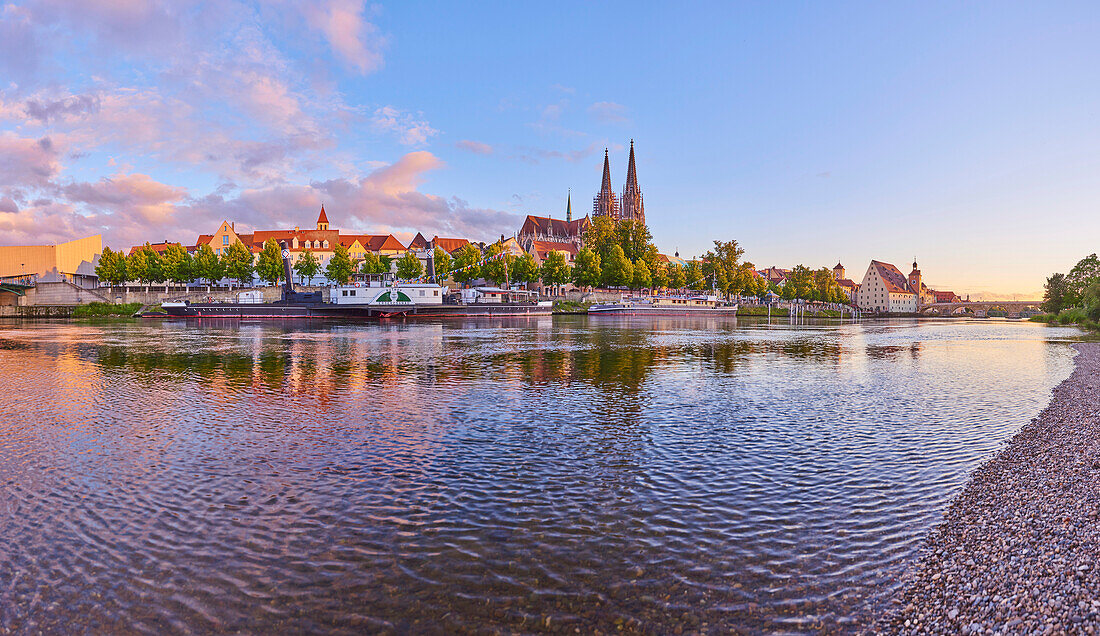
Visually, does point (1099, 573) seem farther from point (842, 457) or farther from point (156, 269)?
point (156, 269)

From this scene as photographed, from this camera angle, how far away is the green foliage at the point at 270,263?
121m

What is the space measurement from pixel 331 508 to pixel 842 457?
1024 centimetres

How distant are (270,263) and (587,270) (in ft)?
222

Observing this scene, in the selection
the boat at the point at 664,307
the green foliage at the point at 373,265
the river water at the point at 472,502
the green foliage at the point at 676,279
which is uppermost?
the green foliage at the point at 373,265

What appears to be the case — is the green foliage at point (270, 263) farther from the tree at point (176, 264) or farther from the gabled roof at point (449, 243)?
the gabled roof at point (449, 243)

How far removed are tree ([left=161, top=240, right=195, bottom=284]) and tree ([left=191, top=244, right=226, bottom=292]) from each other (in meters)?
1.28

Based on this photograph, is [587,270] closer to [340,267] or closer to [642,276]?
[642,276]

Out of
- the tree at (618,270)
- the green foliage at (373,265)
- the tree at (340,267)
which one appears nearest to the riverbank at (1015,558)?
the tree at (618,270)

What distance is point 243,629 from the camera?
5945 millimetres

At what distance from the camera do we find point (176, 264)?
11975 cm

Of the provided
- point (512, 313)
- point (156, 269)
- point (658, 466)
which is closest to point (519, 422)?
point (658, 466)

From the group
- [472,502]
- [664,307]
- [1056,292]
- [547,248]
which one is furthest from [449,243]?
[472,502]

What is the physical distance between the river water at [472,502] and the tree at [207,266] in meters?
111

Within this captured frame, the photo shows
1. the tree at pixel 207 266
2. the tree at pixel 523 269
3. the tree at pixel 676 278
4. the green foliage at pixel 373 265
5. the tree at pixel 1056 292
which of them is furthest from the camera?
the tree at pixel 676 278
